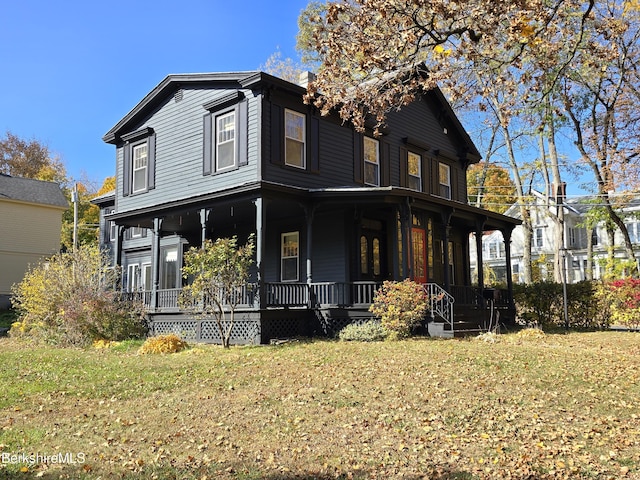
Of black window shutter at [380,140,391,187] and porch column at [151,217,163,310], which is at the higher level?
black window shutter at [380,140,391,187]

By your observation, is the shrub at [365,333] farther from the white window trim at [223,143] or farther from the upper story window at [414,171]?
the upper story window at [414,171]

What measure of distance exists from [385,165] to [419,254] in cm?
338

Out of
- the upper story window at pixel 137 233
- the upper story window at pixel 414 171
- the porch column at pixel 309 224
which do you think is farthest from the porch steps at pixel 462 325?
the upper story window at pixel 137 233

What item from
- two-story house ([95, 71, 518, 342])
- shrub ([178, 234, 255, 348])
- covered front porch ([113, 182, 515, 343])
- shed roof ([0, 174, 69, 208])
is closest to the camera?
shrub ([178, 234, 255, 348])

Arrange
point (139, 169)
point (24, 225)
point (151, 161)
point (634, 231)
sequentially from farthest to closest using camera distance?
point (634, 231) < point (24, 225) < point (139, 169) < point (151, 161)

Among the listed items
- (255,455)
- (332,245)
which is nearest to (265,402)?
(255,455)

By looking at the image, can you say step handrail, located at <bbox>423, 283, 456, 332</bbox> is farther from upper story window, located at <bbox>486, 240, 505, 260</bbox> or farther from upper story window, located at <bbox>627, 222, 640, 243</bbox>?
upper story window, located at <bbox>486, 240, 505, 260</bbox>

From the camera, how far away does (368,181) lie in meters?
18.6

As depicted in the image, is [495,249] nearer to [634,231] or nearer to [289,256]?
[634,231]

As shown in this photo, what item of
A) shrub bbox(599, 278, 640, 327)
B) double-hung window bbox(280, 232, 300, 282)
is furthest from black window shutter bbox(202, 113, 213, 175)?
shrub bbox(599, 278, 640, 327)

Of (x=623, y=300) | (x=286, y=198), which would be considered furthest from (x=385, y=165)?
(x=623, y=300)

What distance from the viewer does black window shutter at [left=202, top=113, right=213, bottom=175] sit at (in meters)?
16.9

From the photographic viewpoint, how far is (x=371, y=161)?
61.9 ft

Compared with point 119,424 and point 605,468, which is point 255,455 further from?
point 605,468
